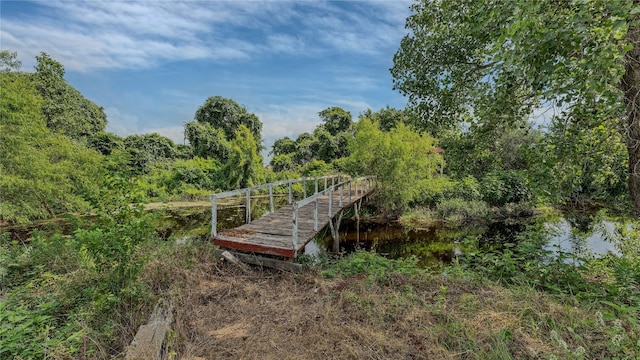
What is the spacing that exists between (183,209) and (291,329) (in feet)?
46.3

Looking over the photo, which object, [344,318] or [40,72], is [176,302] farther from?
[40,72]

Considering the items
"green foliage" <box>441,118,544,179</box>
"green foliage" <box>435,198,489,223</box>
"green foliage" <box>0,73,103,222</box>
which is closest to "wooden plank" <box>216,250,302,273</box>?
"green foliage" <box>0,73,103,222</box>

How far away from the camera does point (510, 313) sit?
2984 millimetres

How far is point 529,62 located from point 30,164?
31.2ft

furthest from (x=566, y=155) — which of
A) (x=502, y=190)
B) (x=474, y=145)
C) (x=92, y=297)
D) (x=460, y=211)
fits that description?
(x=502, y=190)

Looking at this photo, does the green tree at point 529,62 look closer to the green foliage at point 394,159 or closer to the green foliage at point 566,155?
the green foliage at point 566,155

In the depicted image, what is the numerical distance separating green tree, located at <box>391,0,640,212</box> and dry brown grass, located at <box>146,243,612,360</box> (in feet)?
7.47

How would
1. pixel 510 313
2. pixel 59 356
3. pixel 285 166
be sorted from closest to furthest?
pixel 59 356
pixel 510 313
pixel 285 166

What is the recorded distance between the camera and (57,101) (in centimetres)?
1686

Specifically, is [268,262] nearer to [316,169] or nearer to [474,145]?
[474,145]

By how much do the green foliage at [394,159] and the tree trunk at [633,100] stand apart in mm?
9557

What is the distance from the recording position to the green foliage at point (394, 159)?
1345cm

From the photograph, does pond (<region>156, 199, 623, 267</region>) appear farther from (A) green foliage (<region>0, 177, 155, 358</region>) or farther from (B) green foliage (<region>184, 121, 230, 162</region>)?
(B) green foliage (<region>184, 121, 230, 162</region>)

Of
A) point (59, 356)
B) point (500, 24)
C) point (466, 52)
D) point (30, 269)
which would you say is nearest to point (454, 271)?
point (500, 24)
